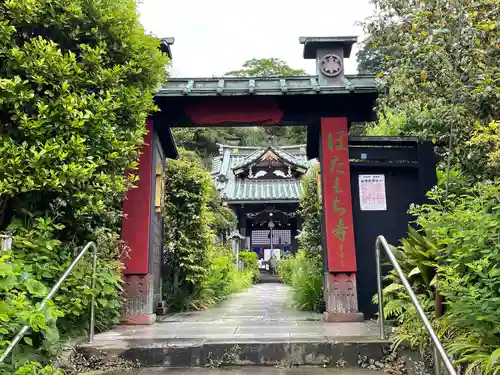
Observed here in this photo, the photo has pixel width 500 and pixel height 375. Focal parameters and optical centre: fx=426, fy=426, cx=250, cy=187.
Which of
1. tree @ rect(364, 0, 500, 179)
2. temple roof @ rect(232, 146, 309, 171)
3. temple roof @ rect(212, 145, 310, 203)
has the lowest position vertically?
tree @ rect(364, 0, 500, 179)

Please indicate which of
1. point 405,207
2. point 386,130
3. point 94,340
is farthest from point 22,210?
point 386,130

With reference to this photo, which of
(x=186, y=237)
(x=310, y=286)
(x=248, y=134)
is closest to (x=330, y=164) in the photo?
(x=310, y=286)

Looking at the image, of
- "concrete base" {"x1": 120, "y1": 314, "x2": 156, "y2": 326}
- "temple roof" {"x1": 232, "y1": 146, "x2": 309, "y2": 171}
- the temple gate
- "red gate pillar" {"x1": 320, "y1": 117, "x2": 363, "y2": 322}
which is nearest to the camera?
"concrete base" {"x1": 120, "y1": 314, "x2": 156, "y2": 326}

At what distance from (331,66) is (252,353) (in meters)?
4.56

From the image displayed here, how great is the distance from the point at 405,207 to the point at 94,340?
4.76 metres

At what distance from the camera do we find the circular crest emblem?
6.71 meters

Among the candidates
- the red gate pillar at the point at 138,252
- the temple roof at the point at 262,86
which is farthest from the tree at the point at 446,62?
the red gate pillar at the point at 138,252

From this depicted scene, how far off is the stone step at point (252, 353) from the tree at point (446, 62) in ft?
7.44

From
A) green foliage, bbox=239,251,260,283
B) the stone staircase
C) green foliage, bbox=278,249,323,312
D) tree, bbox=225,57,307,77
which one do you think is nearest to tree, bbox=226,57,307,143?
tree, bbox=225,57,307,77

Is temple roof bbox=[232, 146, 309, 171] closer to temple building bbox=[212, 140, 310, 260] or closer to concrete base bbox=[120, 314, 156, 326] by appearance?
temple building bbox=[212, 140, 310, 260]

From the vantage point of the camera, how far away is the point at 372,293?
6320mm

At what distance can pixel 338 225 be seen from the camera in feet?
20.6

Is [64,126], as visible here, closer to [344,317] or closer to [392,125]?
[344,317]

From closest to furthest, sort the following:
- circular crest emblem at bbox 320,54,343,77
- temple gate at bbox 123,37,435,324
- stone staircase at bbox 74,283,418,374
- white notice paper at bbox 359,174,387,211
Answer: stone staircase at bbox 74,283,418,374 → temple gate at bbox 123,37,435,324 → white notice paper at bbox 359,174,387,211 → circular crest emblem at bbox 320,54,343,77
